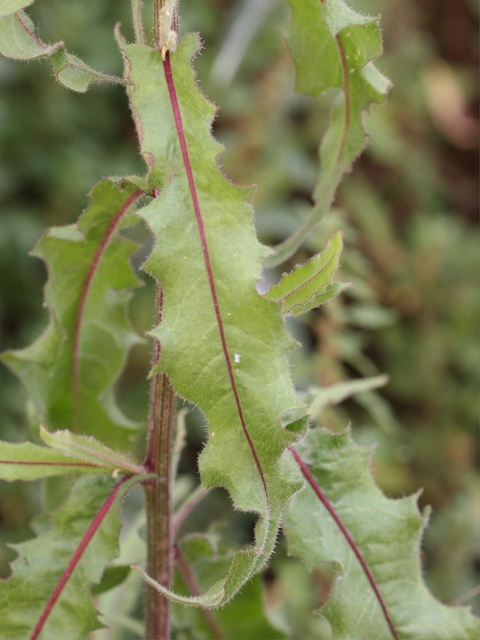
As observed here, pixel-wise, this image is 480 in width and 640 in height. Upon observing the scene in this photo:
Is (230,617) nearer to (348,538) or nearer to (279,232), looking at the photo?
(348,538)

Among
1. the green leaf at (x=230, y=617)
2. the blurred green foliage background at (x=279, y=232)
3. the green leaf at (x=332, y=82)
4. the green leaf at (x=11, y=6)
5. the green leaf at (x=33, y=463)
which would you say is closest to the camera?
the green leaf at (x=11, y=6)

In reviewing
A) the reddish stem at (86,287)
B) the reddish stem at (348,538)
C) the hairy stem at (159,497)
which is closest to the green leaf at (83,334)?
the reddish stem at (86,287)

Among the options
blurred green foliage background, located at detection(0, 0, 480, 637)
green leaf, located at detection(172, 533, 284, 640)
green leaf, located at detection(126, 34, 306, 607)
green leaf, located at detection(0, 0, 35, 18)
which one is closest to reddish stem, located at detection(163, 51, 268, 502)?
green leaf, located at detection(126, 34, 306, 607)

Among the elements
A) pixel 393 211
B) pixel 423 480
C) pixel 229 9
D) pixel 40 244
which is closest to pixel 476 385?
pixel 423 480

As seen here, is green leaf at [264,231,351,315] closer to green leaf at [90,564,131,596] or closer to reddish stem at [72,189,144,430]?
reddish stem at [72,189,144,430]

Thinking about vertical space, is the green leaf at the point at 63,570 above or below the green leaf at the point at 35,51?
below

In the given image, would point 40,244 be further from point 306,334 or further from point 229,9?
point 229,9

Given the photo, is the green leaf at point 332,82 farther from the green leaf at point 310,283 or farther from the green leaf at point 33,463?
the green leaf at point 33,463
